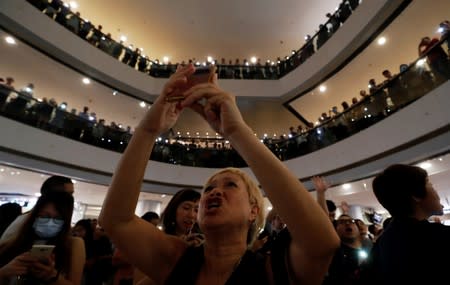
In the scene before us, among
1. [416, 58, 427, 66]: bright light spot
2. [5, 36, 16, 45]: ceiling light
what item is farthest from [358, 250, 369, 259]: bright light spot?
[5, 36, 16, 45]: ceiling light

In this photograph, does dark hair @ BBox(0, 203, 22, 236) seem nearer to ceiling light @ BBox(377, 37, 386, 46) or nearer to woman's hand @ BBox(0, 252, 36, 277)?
woman's hand @ BBox(0, 252, 36, 277)

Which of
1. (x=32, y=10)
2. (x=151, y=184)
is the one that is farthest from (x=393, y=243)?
(x=32, y=10)

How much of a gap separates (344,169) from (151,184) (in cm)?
647

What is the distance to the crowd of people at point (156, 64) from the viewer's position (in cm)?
920

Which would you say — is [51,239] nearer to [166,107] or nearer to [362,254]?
[166,107]

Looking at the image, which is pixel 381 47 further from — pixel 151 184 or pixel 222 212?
pixel 222 212

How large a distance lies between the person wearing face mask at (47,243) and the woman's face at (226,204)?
0.91 meters

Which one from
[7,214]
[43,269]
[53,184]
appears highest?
[53,184]

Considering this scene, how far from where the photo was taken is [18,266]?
49.3 inches

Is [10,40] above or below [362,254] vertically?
above

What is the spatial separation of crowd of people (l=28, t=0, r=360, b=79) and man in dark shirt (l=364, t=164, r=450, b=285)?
29.3 feet

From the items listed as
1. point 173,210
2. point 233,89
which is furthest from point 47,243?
point 233,89

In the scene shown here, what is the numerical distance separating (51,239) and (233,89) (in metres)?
11.1

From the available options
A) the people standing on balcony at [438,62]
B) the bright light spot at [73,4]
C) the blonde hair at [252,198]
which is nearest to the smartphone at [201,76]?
the blonde hair at [252,198]
